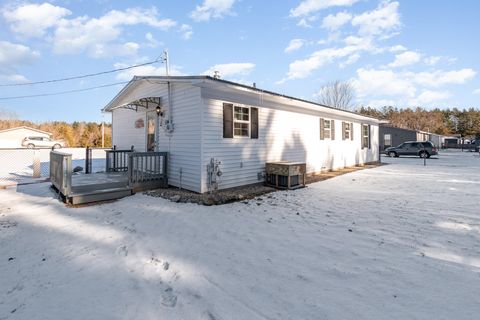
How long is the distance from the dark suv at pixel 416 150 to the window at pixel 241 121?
20.9 metres

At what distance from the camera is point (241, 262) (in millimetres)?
3373

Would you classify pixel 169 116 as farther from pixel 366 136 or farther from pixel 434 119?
pixel 434 119

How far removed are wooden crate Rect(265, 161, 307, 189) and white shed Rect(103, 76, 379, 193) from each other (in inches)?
15.0

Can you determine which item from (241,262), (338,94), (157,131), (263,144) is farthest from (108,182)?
(338,94)

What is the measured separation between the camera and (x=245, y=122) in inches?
342

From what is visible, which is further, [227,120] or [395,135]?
[395,135]

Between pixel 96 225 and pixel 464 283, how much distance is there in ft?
18.6

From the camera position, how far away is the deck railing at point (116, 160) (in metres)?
10.9

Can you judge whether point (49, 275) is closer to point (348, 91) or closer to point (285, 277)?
point (285, 277)

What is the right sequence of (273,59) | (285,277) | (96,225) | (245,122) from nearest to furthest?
(285,277) < (96,225) < (245,122) < (273,59)

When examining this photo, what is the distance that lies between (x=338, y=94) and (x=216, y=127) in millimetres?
33920

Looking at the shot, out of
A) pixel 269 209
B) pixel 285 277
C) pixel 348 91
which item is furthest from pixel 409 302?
pixel 348 91

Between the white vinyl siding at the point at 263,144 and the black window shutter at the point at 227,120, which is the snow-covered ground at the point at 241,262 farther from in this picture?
the black window shutter at the point at 227,120

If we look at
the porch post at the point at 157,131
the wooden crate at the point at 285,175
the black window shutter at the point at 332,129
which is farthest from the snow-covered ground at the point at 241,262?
the black window shutter at the point at 332,129
